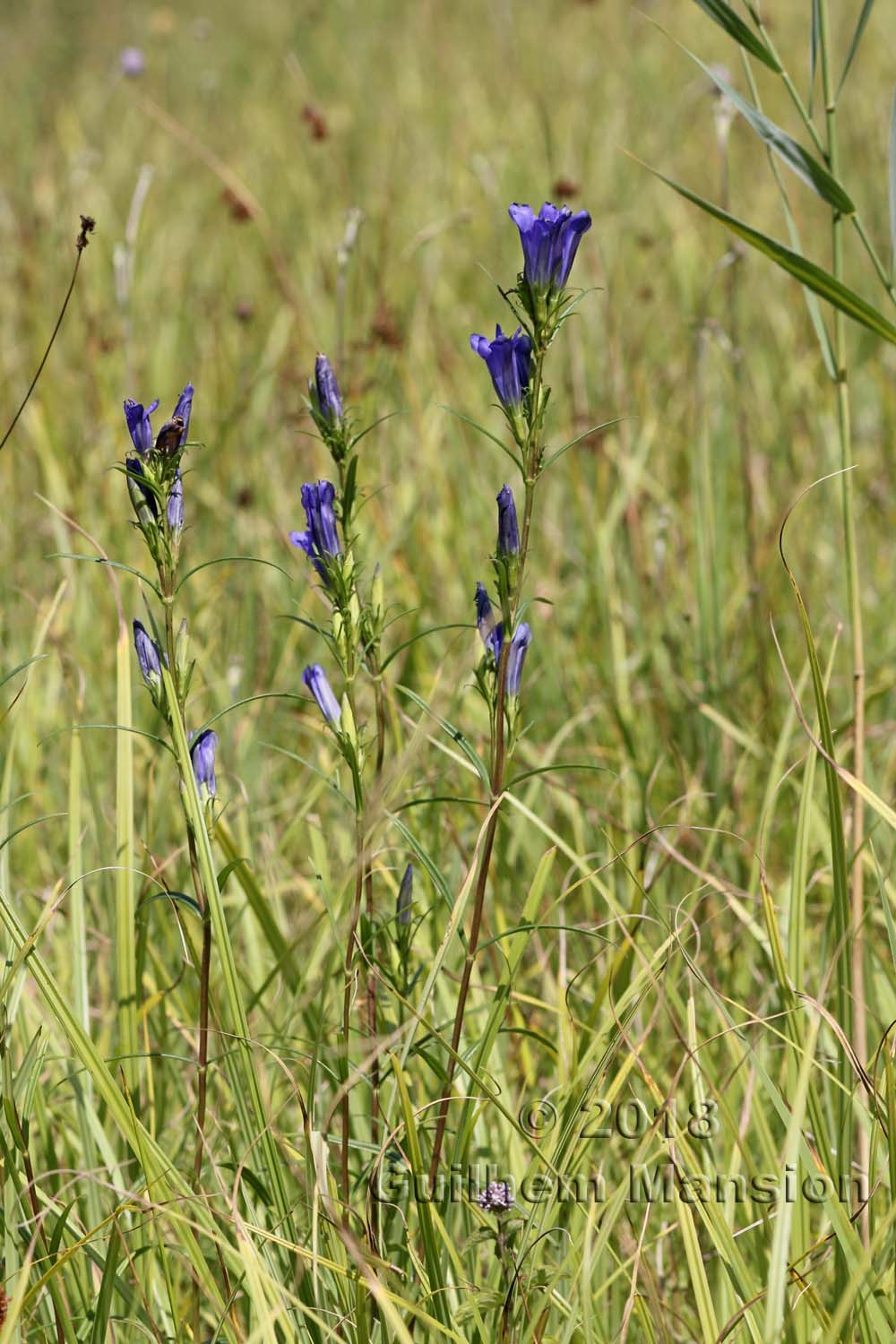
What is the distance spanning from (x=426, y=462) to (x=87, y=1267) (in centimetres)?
206

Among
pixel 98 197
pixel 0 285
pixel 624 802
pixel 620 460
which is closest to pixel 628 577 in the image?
pixel 620 460

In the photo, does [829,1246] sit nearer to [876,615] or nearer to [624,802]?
[624,802]

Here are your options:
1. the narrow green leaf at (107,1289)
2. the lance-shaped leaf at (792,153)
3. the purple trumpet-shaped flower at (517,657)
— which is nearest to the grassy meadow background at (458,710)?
the narrow green leaf at (107,1289)

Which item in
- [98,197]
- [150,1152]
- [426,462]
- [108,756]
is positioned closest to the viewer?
[150,1152]

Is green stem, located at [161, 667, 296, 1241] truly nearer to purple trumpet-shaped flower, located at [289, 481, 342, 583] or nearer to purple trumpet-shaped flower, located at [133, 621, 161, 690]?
purple trumpet-shaped flower, located at [133, 621, 161, 690]

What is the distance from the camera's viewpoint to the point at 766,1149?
128 centimetres

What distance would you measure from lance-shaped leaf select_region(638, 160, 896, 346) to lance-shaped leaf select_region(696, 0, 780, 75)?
203mm

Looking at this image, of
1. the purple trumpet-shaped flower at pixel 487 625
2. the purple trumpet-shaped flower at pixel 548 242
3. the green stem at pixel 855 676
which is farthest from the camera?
the green stem at pixel 855 676

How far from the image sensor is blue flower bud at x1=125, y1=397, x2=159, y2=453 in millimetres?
1019

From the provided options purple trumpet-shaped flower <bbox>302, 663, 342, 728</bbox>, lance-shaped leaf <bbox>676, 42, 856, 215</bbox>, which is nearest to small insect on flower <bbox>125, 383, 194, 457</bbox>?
purple trumpet-shaped flower <bbox>302, 663, 342, 728</bbox>

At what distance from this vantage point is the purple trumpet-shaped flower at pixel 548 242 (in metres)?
0.99

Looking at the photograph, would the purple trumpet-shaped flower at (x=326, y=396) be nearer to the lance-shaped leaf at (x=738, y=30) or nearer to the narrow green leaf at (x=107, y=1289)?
the lance-shaped leaf at (x=738, y=30)

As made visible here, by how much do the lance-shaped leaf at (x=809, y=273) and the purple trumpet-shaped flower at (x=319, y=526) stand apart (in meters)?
0.46

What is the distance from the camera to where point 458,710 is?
2172 millimetres
